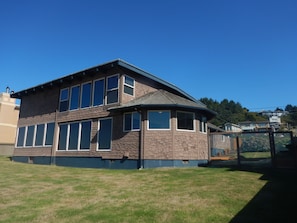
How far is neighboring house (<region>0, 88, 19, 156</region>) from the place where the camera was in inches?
1250

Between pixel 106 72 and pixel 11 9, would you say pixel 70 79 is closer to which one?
pixel 106 72

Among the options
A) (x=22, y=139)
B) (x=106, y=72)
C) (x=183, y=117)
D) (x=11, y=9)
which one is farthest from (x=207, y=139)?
(x=22, y=139)

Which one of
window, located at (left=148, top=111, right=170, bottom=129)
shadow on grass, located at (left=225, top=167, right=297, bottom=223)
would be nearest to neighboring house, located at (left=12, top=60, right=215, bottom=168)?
window, located at (left=148, top=111, right=170, bottom=129)

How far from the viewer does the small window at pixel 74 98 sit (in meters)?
17.3

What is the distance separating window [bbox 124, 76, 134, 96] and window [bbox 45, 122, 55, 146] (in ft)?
24.8

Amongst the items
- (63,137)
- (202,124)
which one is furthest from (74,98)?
(202,124)

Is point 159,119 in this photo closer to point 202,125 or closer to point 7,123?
point 202,125

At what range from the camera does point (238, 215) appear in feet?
16.7

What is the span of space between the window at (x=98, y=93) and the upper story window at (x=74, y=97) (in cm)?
197

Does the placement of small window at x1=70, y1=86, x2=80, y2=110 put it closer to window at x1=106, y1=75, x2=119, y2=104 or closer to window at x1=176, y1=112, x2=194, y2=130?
window at x1=106, y1=75, x2=119, y2=104

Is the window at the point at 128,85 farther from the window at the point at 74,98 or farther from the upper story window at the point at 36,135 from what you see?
the upper story window at the point at 36,135

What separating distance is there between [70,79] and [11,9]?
5812mm

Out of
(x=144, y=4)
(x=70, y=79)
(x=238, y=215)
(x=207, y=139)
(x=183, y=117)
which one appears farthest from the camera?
(x=70, y=79)

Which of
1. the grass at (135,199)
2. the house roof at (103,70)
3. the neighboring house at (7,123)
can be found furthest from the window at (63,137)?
the neighboring house at (7,123)
